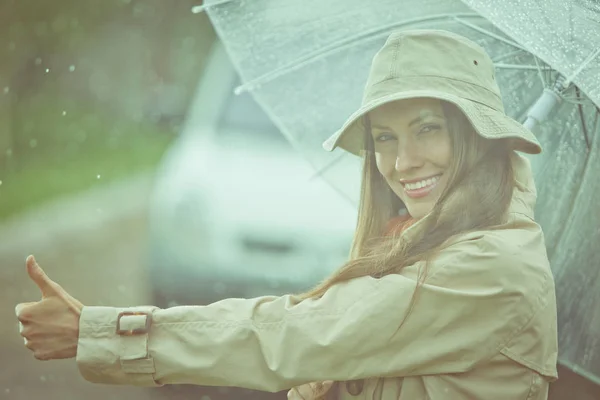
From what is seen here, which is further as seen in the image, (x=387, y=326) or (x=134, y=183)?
(x=134, y=183)

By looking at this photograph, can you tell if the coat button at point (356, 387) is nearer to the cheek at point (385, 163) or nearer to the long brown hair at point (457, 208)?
the long brown hair at point (457, 208)

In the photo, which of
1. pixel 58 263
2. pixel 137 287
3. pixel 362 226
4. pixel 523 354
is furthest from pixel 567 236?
pixel 58 263

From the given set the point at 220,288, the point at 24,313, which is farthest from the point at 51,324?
the point at 220,288

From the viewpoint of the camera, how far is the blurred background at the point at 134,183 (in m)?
2.48

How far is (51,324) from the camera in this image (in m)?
0.95

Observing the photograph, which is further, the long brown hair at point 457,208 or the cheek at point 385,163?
the cheek at point 385,163

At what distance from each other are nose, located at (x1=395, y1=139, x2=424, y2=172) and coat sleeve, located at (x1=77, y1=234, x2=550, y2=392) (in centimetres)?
17

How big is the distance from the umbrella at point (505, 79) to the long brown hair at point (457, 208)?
193 mm

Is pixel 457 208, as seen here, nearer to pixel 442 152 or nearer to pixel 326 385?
pixel 442 152

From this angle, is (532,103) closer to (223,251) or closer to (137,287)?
(223,251)

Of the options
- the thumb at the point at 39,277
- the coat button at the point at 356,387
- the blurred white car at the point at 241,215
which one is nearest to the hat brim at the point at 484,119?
the coat button at the point at 356,387

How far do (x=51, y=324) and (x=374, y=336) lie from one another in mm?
400

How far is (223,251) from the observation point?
99.3 inches

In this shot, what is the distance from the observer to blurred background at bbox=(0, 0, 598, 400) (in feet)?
8.15
